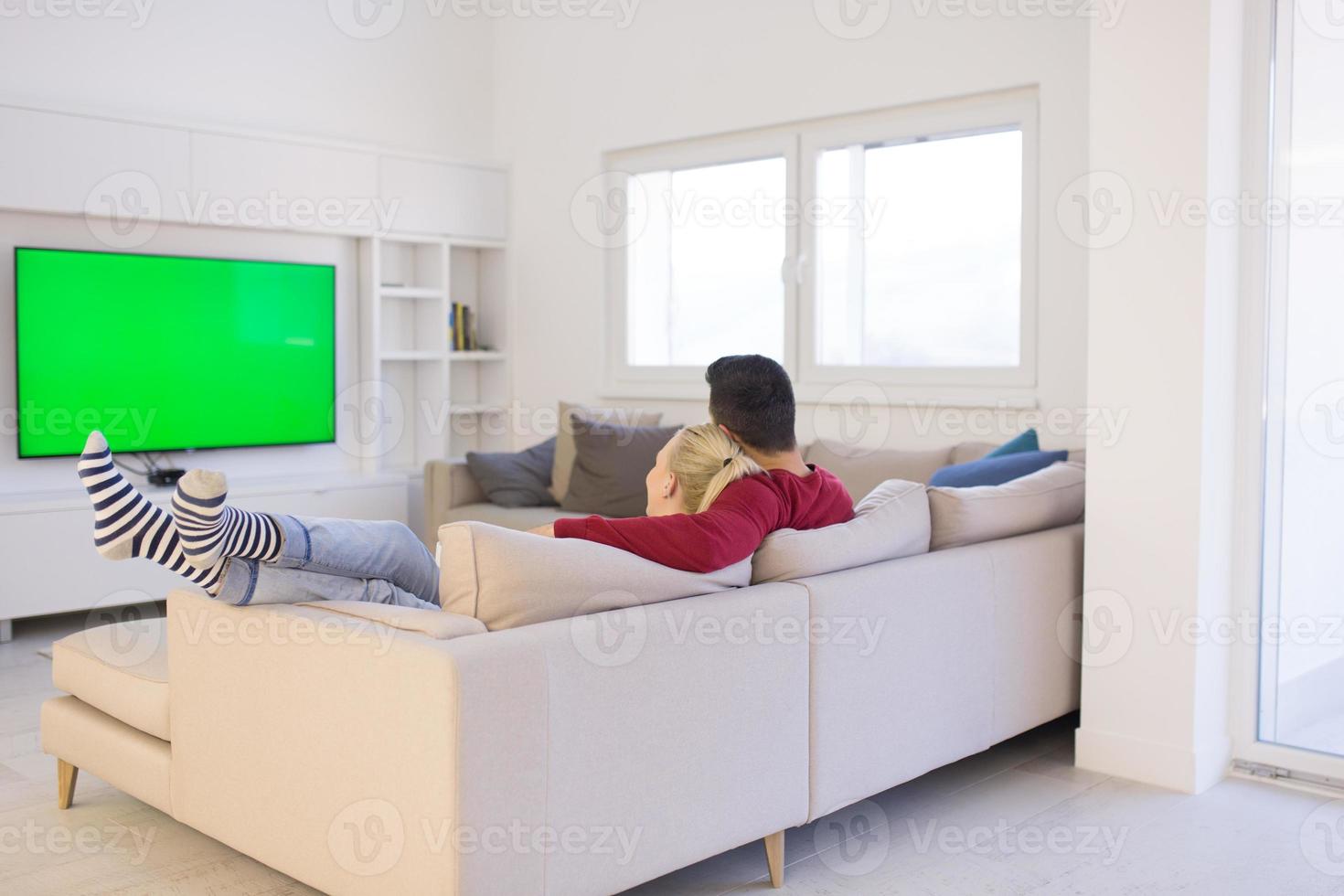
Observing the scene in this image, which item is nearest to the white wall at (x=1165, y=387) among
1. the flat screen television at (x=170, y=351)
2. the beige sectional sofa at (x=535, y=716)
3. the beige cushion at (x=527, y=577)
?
the beige sectional sofa at (x=535, y=716)

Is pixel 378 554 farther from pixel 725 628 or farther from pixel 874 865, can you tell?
pixel 874 865

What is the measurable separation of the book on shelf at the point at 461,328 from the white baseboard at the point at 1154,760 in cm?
403

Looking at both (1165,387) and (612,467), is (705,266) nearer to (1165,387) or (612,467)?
(612,467)

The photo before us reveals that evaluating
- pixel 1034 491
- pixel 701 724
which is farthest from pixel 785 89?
pixel 701 724

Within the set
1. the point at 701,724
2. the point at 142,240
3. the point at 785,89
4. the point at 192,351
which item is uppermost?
the point at 785,89

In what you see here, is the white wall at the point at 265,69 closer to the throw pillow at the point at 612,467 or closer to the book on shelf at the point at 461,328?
the book on shelf at the point at 461,328

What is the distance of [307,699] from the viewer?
2238 mm

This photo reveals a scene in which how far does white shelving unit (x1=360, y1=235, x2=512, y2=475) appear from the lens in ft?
20.1

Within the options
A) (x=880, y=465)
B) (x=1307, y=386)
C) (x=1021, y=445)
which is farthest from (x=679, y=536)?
(x=880, y=465)

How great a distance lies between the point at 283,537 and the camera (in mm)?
2293

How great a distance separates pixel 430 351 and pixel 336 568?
13.3 ft

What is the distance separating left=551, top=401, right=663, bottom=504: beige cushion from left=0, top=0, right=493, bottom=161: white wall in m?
1.69

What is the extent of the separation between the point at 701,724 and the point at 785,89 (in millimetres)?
3716

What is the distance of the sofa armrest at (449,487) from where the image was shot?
17.9 feet
